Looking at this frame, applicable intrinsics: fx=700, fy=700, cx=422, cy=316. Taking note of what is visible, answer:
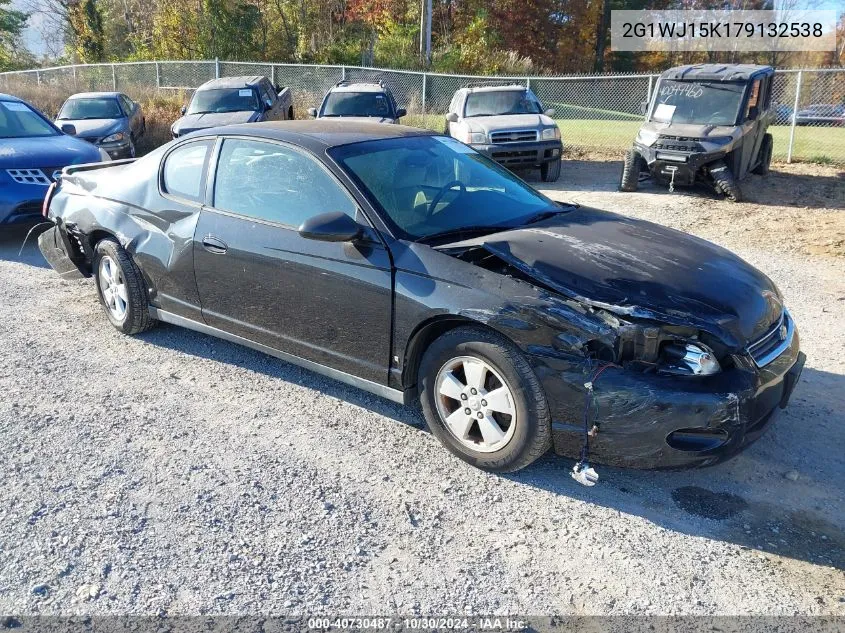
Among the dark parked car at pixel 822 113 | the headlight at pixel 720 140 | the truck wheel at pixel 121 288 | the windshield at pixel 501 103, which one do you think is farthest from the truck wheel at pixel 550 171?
the dark parked car at pixel 822 113

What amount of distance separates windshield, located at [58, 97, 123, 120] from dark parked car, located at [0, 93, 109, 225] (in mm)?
5102

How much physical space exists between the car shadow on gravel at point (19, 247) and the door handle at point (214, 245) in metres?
3.77

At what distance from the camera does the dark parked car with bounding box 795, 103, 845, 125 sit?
18705 millimetres

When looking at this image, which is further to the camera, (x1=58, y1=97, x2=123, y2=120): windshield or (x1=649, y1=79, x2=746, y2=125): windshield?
(x1=58, y1=97, x2=123, y2=120): windshield

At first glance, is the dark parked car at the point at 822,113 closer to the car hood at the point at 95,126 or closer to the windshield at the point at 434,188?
the car hood at the point at 95,126

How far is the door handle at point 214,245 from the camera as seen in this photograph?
427cm

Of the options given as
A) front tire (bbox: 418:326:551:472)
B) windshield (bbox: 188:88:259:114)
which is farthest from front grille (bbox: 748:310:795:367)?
windshield (bbox: 188:88:259:114)

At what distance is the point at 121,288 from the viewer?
5.16 meters

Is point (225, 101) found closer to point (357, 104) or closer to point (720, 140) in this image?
point (357, 104)

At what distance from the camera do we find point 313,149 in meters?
4.05

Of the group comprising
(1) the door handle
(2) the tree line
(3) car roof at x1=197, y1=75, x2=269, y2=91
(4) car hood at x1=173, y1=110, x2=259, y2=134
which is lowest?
(1) the door handle

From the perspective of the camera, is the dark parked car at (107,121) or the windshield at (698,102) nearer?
the windshield at (698,102)

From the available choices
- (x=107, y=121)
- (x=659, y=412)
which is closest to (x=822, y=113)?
(x=107, y=121)

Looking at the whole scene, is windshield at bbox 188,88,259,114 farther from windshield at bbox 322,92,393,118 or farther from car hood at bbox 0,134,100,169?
car hood at bbox 0,134,100,169
